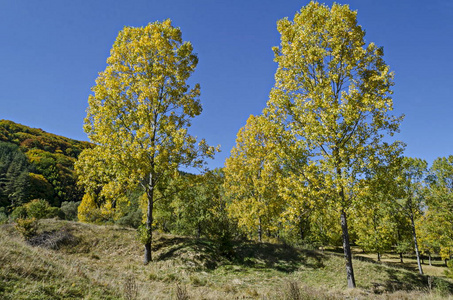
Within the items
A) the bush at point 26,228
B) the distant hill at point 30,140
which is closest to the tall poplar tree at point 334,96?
the bush at point 26,228

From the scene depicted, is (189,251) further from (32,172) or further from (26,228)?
(32,172)

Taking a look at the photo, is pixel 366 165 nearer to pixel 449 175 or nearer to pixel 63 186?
pixel 449 175

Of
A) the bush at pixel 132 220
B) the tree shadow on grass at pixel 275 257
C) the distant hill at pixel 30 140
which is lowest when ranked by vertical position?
the tree shadow on grass at pixel 275 257

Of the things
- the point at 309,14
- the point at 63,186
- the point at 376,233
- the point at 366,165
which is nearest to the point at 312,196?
the point at 366,165

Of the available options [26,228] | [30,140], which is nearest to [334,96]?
[26,228]

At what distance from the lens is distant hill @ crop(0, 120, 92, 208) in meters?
64.4

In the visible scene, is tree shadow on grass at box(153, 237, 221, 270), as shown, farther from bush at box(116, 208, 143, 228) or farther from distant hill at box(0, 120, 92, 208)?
distant hill at box(0, 120, 92, 208)

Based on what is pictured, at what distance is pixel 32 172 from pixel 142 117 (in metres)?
89.1

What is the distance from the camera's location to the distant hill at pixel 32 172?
64.4 meters

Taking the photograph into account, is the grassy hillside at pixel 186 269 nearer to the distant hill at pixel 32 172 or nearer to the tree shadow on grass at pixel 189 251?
the tree shadow on grass at pixel 189 251

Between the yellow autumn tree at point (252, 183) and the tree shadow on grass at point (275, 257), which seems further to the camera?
the yellow autumn tree at point (252, 183)

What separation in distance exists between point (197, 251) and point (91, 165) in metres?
7.98

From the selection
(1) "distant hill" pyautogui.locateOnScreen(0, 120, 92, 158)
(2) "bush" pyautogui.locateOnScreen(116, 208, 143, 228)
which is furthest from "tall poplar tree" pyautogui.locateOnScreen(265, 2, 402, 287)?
(1) "distant hill" pyautogui.locateOnScreen(0, 120, 92, 158)

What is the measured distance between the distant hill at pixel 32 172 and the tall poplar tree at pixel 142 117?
5382cm
